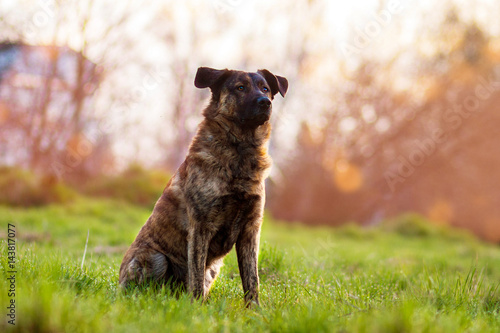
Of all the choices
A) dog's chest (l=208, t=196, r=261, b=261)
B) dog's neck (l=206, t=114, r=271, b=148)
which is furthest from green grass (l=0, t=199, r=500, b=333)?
dog's neck (l=206, t=114, r=271, b=148)

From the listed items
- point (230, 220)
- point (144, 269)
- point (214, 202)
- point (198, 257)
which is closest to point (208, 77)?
point (214, 202)

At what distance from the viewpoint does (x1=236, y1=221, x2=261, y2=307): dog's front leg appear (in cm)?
341

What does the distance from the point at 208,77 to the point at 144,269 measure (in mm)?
1854

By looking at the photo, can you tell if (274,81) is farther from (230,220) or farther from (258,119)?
(230,220)

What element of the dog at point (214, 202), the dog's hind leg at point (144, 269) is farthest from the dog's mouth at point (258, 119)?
the dog's hind leg at point (144, 269)

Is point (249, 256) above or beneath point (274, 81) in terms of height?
beneath

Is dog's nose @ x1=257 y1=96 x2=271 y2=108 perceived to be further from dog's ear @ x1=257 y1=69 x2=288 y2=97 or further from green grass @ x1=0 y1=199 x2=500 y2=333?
green grass @ x1=0 y1=199 x2=500 y2=333

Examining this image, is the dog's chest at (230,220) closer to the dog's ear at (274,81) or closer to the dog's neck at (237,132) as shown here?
the dog's neck at (237,132)

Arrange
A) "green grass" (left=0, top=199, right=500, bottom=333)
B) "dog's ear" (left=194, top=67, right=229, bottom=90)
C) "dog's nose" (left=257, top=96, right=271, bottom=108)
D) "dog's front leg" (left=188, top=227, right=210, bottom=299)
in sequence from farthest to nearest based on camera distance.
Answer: "dog's ear" (left=194, top=67, right=229, bottom=90) → "dog's nose" (left=257, top=96, right=271, bottom=108) → "dog's front leg" (left=188, top=227, right=210, bottom=299) → "green grass" (left=0, top=199, right=500, bottom=333)

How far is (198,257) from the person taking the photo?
10.6 ft

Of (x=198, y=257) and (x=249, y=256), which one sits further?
(x=249, y=256)

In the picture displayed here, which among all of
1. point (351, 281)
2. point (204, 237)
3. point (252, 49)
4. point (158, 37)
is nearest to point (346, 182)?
point (252, 49)

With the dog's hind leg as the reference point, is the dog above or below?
above

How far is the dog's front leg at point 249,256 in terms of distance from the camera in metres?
3.41
